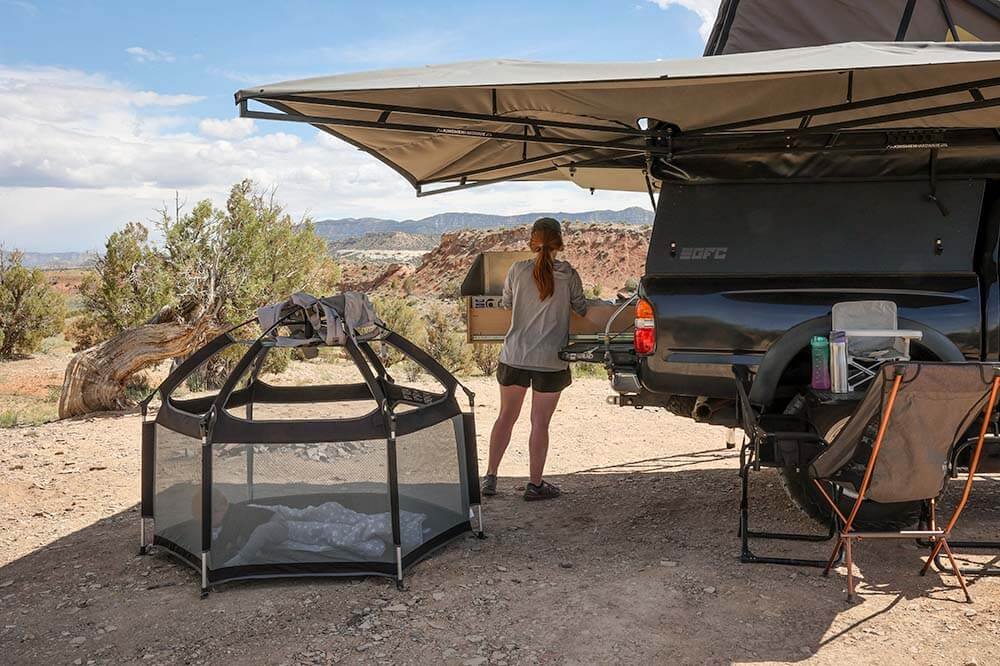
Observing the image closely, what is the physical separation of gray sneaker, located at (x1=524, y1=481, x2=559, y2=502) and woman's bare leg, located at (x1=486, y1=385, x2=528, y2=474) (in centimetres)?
27

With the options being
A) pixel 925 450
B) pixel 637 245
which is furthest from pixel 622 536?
pixel 637 245

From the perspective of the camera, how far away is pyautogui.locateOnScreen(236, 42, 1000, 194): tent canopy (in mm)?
4186

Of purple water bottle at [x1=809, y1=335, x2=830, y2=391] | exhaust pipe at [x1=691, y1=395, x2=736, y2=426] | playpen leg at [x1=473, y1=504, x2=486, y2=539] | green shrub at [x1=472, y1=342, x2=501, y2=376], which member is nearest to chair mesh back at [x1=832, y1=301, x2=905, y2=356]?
purple water bottle at [x1=809, y1=335, x2=830, y2=391]

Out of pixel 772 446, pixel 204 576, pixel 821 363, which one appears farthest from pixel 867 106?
pixel 204 576

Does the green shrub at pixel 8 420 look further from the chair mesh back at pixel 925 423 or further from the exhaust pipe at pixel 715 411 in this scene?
the chair mesh back at pixel 925 423

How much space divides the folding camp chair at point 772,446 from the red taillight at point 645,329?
1.46ft

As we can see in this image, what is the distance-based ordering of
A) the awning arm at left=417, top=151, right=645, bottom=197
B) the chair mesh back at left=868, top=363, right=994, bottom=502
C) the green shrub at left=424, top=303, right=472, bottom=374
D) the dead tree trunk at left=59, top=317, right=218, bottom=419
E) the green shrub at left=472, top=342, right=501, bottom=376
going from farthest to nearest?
the green shrub at left=424, top=303, right=472, bottom=374
the green shrub at left=472, top=342, right=501, bottom=376
the dead tree trunk at left=59, top=317, right=218, bottom=419
the awning arm at left=417, top=151, right=645, bottom=197
the chair mesh back at left=868, top=363, right=994, bottom=502

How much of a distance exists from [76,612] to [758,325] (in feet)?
11.0

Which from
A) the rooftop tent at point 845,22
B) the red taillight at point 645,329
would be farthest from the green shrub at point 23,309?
the red taillight at point 645,329

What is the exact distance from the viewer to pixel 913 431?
3889mm

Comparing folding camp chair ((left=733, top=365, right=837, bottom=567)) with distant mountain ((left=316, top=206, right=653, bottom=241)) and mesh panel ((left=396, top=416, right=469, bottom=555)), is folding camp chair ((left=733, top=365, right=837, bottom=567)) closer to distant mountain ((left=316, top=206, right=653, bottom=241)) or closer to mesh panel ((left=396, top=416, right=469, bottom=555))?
mesh panel ((left=396, top=416, right=469, bottom=555))

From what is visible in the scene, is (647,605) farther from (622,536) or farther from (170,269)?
(170,269)

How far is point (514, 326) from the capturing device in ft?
18.4

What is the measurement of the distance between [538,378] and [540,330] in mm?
277
